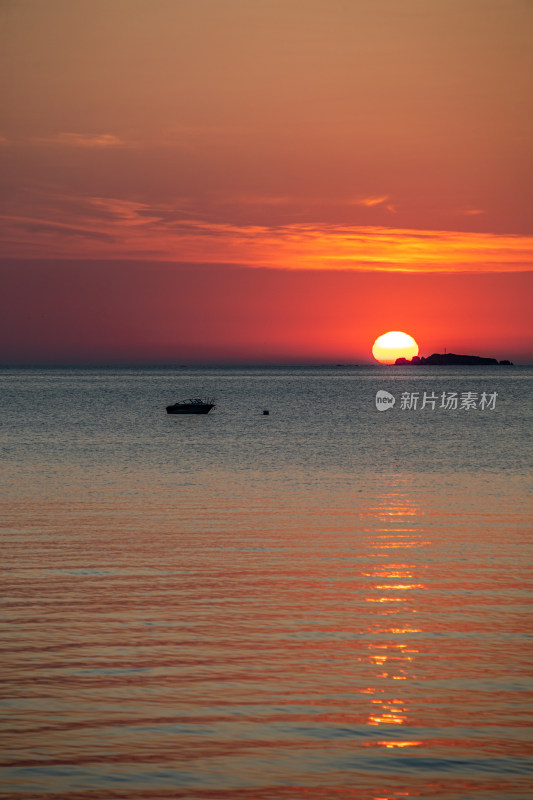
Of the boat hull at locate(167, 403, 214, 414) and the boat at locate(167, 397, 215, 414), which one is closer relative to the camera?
the boat at locate(167, 397, 215, 414)

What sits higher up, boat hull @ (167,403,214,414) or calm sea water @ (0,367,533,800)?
boat hull @ (167,403,214,414)

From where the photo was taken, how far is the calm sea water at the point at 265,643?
12.7 m

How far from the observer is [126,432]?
93938 mm

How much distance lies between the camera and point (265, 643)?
18.3 metres

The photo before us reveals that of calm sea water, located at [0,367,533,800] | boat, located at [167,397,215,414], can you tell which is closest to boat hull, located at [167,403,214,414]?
boat, located at [167,397,215,414]

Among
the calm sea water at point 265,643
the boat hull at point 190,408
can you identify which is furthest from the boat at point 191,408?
the calm sea water at point 265,643

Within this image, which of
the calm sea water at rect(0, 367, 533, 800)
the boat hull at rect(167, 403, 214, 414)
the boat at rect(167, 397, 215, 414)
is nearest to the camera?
the calm sea water at rect(0, 367, 533, 800)

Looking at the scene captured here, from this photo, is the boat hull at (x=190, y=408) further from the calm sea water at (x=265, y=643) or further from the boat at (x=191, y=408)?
the calm sea water at (x=265, y=643)

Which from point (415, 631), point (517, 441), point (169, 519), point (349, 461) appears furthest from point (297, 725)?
point (517, 441)

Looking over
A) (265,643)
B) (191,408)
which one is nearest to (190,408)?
(191,408)

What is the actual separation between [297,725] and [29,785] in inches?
163

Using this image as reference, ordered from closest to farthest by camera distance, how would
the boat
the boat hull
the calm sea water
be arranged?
the calm sea water, the boat, the boat hull

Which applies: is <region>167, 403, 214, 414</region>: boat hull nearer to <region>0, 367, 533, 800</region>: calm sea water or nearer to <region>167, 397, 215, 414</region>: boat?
<region>167, 397, 215, 414</region>: boat

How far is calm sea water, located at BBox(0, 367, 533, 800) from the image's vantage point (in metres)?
12.7
